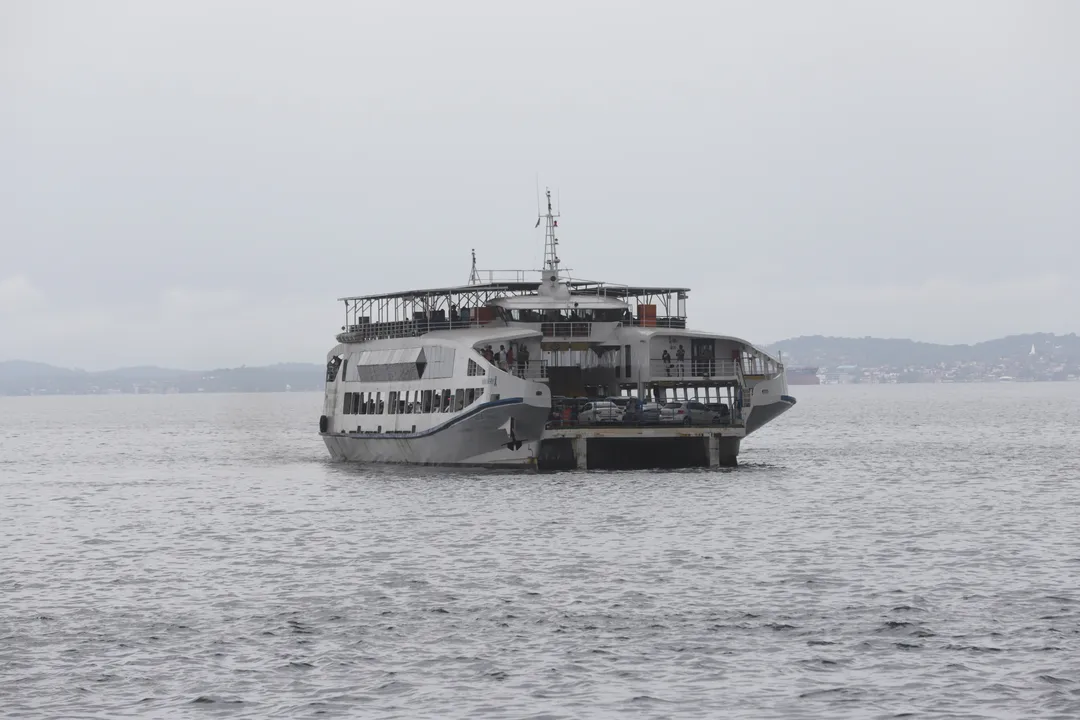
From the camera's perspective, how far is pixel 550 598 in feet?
125

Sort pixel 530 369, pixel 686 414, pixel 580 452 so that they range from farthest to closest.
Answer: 1. pixel 530 369
2. pixel 580 452
3. pixel 686 414

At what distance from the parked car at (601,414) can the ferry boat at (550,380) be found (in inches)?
6.7

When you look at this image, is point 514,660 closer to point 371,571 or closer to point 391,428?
point 371,571

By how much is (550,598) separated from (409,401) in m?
40.3

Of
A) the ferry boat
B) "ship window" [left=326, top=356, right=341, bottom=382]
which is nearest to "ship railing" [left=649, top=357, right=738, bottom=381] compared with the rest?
the ferry boat

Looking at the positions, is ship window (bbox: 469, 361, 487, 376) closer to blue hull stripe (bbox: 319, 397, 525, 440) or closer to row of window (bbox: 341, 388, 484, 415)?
row of window (bbox: 341, 388, 484, 415)

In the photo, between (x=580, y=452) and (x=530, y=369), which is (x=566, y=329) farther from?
(x=580, y=452)

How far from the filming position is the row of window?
71688mm

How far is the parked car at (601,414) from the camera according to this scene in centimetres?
7019

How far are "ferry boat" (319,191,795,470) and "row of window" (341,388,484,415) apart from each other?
93mm

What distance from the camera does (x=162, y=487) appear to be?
79.9 metres

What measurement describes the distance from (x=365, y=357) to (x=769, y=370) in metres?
21.6

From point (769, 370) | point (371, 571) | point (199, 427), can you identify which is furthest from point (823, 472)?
point (199, 427)

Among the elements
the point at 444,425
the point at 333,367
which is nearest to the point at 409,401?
the point at 444,425
